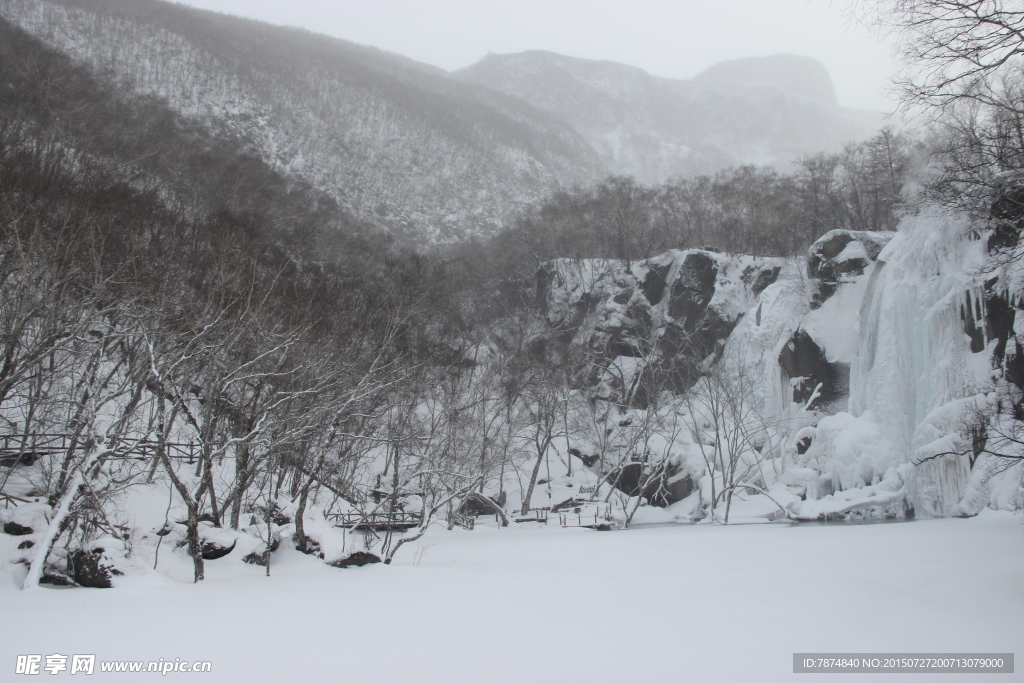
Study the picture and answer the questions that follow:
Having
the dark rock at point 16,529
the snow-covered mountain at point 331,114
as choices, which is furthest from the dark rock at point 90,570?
the snow-covered mountain at point 331,114

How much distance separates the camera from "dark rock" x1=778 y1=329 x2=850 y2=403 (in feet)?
87.4

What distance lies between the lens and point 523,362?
103 ft

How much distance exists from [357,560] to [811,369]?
24.2 metres

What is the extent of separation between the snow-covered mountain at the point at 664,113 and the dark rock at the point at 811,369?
374 feet

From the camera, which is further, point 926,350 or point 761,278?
point 761,278

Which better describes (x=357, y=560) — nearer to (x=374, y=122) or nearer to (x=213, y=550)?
(x=213, y=550)

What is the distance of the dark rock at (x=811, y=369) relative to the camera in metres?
26.6

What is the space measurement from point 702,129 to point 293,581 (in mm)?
178731

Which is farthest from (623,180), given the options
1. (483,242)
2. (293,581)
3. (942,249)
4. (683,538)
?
(293,581)

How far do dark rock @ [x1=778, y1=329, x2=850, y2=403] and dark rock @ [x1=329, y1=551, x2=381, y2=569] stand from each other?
23.3 metres

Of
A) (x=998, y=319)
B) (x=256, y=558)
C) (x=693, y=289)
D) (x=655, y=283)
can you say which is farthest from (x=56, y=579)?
(x=655, y=283)

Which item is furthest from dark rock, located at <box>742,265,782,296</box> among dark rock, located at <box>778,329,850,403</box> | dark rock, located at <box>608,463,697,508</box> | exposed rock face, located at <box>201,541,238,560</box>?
exposed rock face, located at <box>201,541,238,560</box>

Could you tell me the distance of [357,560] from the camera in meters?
11.6

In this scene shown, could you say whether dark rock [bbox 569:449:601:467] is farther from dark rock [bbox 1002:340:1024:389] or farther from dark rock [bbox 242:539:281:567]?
dark rock [bbox 242:539:281:567]
